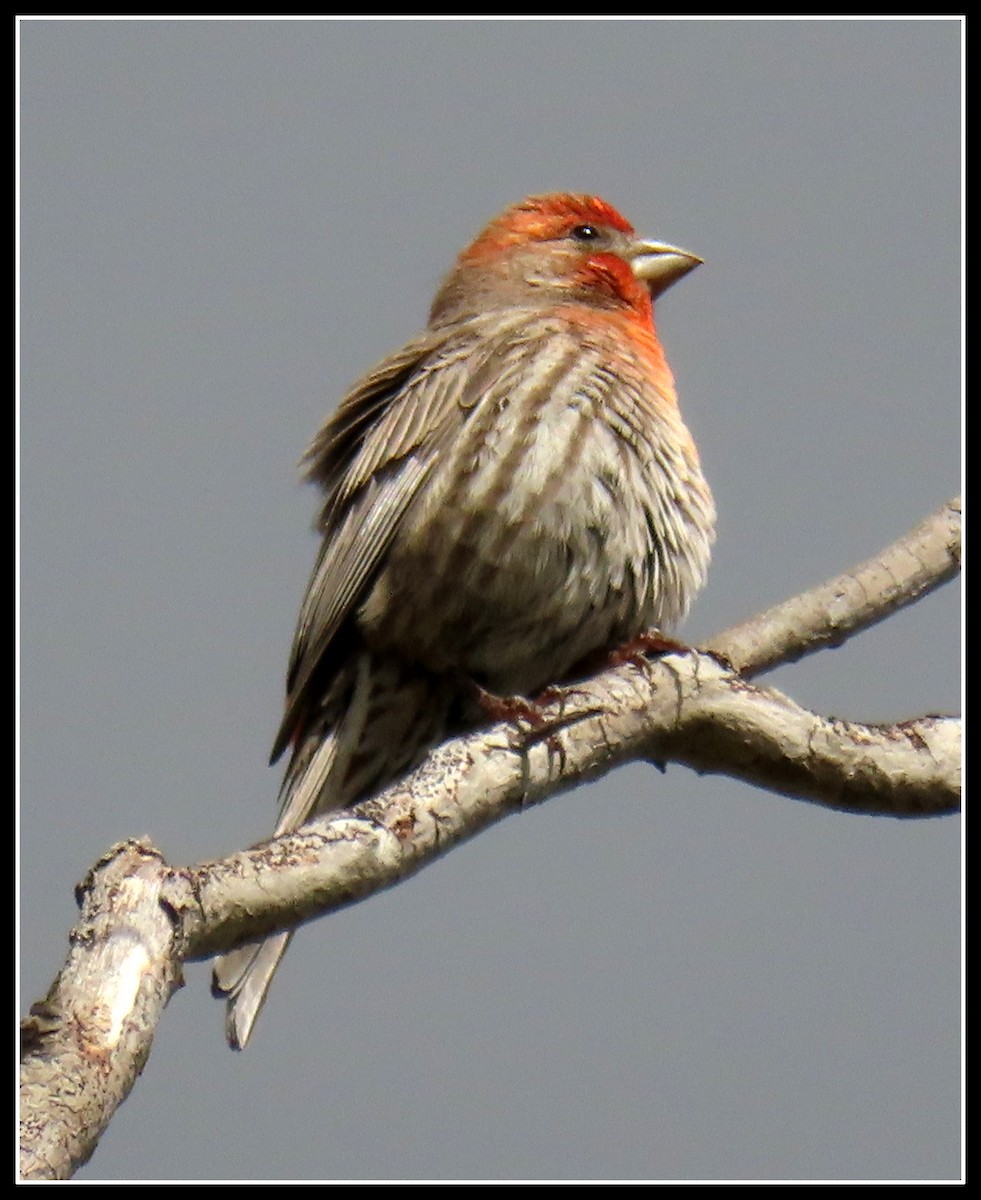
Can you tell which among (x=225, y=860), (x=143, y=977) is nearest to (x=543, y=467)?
(x=225, y=860)

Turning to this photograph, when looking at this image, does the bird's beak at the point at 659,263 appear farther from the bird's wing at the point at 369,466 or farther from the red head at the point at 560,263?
the bird's wing at the point at 369,466

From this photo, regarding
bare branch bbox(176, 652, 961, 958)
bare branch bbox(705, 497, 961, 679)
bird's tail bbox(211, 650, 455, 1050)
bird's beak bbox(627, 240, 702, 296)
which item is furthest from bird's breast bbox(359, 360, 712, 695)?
bird's beak bbox(627, 240, 702, 296)

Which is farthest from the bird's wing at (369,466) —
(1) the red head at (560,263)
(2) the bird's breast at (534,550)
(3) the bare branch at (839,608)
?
(3) the bare branch at (839,608)

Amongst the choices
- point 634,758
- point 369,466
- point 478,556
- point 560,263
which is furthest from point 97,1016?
point 560,263

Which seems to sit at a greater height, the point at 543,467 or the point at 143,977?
the point at 543,467

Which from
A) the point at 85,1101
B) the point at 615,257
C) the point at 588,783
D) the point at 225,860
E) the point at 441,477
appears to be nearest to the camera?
the point at 85,1101

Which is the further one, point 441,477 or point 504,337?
point 504,337

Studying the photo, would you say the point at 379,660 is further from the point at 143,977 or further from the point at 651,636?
the point at 143,977

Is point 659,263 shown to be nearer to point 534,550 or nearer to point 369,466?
point 369,466

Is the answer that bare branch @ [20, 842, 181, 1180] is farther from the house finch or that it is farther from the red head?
the red head
